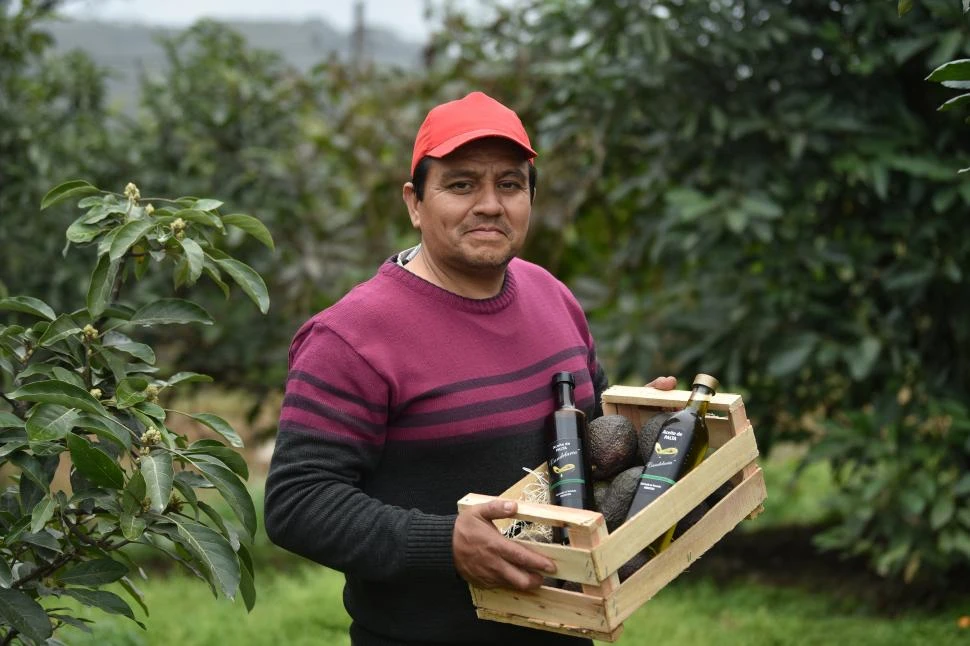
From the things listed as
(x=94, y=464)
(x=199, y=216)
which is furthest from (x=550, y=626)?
(x=199, y=216)

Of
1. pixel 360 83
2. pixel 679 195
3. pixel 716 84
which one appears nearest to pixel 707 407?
pixel 679 195

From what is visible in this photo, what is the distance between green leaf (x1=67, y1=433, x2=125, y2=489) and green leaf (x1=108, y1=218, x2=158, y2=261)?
15.4 inches

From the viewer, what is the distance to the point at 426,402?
7.05ft

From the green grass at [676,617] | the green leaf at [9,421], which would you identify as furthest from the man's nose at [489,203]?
the green grass at [676,617]

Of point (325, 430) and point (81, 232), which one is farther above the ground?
point (81, 232)

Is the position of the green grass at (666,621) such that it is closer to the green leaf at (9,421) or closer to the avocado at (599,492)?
the green leaf at (9,421)

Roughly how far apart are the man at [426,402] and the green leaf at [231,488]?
0.26 ft

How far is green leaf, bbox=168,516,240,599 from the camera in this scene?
206 centimetres

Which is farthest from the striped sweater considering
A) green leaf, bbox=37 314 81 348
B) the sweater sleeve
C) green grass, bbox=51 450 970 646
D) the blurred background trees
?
the blurred background trees

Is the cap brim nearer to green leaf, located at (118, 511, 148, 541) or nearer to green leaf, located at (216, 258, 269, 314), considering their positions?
green leaf, located at (216, 258, 269, 314)

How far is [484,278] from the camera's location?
228 centimetres

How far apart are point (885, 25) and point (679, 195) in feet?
3.11

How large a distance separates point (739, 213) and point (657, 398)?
1.84 meters

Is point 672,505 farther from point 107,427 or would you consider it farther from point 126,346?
point 126,346
